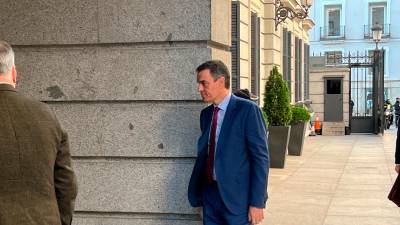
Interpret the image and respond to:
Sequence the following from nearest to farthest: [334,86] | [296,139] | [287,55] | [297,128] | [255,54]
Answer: [255,54] < [297,128] < [296,139] < [287,55] < [334,86]

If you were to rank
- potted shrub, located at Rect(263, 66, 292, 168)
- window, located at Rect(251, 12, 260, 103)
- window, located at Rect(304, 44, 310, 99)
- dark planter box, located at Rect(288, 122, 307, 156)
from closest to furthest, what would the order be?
potted shrub, located at Rect(263, 66, 292, 168) → window, located at Rect(251, 12, 260, 103) → dark planter box, located at Rect(288, 122, 307, 156) → window, located at Rect(304, 44, 310, 99)

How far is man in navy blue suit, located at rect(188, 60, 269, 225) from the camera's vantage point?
419cm

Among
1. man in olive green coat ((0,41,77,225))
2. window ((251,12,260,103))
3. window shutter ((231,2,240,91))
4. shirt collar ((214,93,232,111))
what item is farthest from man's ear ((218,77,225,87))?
window ((251,12,260,103))

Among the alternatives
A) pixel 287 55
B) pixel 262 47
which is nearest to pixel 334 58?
pixel 287 55

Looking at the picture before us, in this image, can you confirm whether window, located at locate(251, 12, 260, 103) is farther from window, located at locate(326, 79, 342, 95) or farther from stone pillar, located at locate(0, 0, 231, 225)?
window, located at locate(326, 79, 342, 95)

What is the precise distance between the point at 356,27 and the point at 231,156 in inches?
1996

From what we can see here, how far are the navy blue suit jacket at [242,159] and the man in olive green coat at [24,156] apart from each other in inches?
53.5

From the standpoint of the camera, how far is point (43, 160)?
3113 mm

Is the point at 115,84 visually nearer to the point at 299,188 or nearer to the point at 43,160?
the point at 43,160

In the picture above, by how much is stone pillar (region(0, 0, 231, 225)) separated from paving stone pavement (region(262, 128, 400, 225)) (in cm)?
264

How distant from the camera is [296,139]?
15.3m

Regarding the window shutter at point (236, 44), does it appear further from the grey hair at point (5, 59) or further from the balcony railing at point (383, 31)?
the balcony railing at point (383, 31)

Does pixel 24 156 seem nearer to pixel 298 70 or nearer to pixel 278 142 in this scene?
pixel 278 142

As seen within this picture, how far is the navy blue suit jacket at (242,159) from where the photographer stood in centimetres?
418
